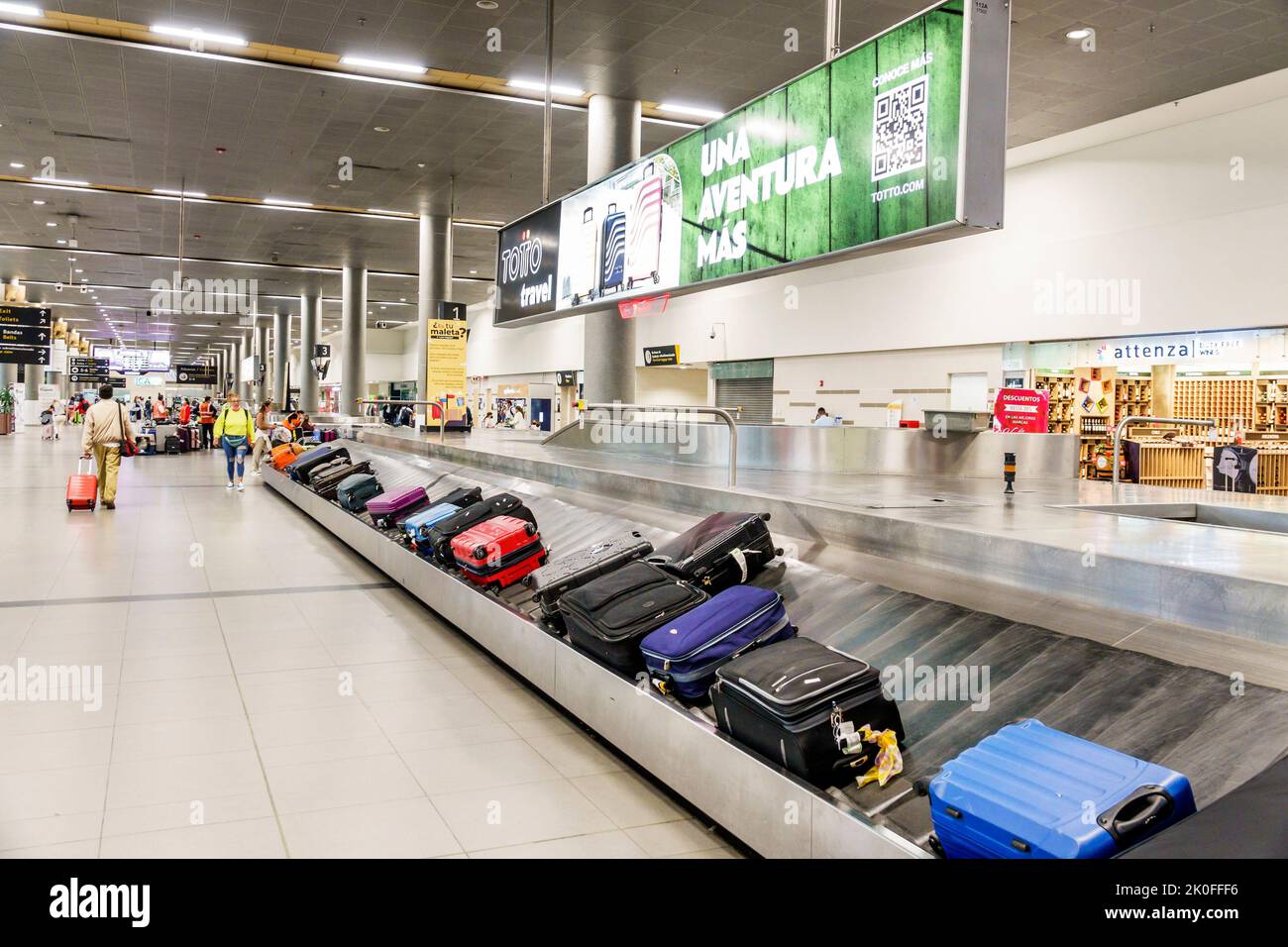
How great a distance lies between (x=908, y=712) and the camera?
134 inches

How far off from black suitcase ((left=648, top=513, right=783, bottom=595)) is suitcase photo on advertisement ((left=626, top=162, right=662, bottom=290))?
8.11 ft

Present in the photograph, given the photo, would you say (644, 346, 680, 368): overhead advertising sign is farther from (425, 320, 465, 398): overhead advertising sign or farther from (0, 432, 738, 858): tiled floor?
(0, 432, 738, 858): tiled floor

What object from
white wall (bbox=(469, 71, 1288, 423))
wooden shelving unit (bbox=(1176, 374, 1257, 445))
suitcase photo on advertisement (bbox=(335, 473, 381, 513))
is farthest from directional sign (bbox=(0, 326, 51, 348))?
wooden shelving unit (bbox=(1176, 374, 1257, 445))

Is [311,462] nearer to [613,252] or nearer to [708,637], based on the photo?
[613,252]

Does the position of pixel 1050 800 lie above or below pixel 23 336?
below

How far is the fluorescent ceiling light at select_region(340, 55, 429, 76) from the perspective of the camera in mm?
11797


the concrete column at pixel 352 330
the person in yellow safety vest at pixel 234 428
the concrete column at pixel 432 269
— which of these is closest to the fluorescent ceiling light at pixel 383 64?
the person in yellow safety vest at pixel 234 428

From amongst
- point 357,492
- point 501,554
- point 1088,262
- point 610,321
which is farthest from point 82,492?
point 1088,262

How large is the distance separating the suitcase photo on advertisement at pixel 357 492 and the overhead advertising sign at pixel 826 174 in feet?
12.5

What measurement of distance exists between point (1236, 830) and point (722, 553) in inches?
115

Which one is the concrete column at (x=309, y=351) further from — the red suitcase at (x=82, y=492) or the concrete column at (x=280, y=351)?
the red suitcase at (x=82, y=492)

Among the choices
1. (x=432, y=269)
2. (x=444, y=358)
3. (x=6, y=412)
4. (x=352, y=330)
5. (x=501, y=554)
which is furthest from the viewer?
(x=6, y=412)

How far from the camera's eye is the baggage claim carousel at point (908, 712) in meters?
2.62
